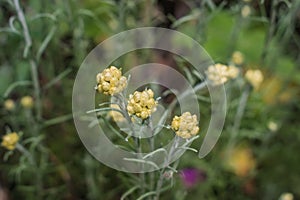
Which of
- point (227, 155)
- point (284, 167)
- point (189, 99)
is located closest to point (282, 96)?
point (284, 167)

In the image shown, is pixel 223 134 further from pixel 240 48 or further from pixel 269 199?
pixel 240 48

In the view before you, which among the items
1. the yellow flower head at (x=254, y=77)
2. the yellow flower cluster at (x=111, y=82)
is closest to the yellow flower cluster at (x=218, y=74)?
the yellow flower head at (x=254, y=77)

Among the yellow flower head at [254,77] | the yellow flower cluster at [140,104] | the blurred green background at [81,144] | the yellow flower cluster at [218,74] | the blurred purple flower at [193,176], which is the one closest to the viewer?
the yellow flower cluster at [140,104]

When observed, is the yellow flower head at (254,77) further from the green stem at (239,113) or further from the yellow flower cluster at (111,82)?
the yellow flower cluster at (111,82)

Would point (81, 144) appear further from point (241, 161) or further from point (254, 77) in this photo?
point (254, 77)

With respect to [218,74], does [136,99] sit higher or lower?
higher

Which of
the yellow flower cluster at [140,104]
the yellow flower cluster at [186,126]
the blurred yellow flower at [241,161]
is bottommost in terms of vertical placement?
the blurred yellow flower at [241,161]

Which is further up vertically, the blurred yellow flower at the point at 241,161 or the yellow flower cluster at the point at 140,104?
the yellow flower cluster at the point at 140,104

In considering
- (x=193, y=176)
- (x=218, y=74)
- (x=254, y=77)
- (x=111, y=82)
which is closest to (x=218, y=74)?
(x=218, y=74)
